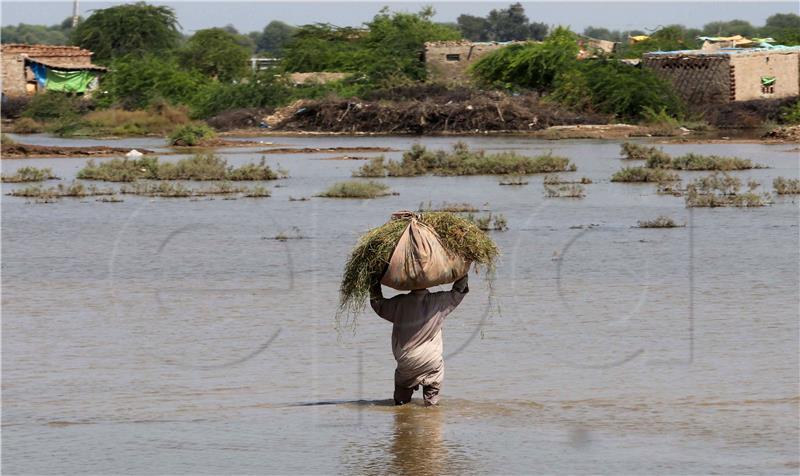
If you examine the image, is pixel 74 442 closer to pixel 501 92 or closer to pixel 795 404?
pixel 795 404

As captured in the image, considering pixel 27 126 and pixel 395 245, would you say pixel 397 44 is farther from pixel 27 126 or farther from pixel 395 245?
pixel 395 245

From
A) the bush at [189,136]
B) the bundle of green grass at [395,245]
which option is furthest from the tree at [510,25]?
the bundle of green grass at [395,245]

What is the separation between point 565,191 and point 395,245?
14008 millimetres

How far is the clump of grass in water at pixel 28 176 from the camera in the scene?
2516 cm

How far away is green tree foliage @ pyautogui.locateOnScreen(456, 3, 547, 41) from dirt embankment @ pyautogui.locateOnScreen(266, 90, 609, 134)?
261ft

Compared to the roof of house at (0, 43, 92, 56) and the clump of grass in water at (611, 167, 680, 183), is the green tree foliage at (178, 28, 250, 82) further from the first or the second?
the clump of grass in water at (611, 167, 680, 183)

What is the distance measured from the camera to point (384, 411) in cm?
806

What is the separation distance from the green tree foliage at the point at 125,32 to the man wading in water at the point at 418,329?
5581cm

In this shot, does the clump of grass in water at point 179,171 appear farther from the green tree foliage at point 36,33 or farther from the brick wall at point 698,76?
the green tree foliage at point 36,33

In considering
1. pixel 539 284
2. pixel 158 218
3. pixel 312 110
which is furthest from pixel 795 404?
pixel 312 110

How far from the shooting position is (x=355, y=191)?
21.3m

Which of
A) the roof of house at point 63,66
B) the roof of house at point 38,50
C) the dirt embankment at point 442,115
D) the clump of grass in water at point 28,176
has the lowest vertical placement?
the clump of grass in water at point 28,176

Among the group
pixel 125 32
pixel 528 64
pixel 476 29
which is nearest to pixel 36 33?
pixel 476 29

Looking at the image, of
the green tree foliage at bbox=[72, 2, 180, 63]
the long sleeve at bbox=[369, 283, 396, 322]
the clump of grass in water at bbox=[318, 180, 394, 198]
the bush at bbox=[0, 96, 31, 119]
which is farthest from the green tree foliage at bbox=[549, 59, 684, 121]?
the long sleeve at bbox=[369, 283, 396, 322]
